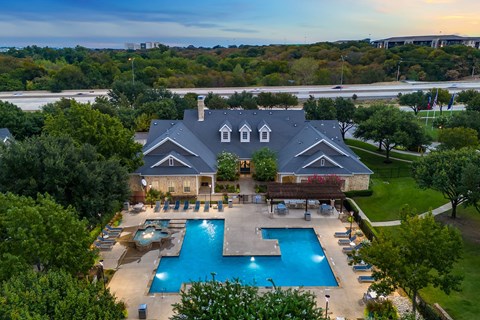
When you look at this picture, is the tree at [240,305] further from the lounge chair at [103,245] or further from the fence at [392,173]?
the fence at [392,173]

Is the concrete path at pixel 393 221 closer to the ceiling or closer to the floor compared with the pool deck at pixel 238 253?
closer to the ceiling

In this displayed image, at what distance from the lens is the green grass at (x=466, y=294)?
21.6 m

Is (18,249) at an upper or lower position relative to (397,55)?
lower

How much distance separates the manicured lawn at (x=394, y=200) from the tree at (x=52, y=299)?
87.3ft

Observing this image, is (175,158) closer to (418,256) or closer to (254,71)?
(418,256)

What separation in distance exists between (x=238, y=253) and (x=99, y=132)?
17.9m

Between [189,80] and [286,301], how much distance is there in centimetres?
9935

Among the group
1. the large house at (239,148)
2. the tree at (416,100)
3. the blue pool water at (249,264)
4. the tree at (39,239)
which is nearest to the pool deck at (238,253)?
the blue pool water at (249,264)

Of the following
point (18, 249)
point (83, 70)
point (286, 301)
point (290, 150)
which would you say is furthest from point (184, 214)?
point (83, 70)

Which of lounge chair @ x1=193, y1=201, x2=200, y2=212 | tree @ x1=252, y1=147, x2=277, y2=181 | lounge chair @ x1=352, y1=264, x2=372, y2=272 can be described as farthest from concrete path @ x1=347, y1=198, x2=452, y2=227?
lounge chair @ x1=193, y1=201, x2=200, y2=212

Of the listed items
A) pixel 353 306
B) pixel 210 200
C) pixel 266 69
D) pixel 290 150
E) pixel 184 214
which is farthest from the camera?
pixel 266 69

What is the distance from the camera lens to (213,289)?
1670cm

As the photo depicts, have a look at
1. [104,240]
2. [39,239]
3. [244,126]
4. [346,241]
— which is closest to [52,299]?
[39,239]

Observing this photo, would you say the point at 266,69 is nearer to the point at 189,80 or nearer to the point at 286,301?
the point at 189,80
